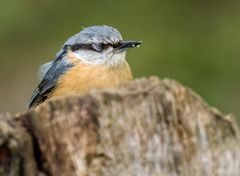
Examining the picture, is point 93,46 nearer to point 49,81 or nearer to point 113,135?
point 49,81

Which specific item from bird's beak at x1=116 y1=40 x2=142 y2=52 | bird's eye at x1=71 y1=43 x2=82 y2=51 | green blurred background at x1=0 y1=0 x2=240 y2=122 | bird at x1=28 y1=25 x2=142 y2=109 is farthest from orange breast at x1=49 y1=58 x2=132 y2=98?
Answer: green blurred background at x1=0 y1=0 x2=240 y2=122

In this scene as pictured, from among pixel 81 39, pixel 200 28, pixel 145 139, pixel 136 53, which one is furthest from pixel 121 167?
pixel 200 28

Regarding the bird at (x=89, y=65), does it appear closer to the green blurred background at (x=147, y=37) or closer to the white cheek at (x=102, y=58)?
the white cheek at (x=102, y=58)

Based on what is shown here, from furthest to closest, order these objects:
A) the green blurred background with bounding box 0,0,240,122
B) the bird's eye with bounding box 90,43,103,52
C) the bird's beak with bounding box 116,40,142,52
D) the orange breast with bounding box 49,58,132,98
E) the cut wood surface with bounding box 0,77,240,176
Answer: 1. the green blurred background with bounding box 0,0,240,122
2. the bird's eye with bounding box 90,43,103,52
3. the bird's beak with bounding box 116,40,142,52
4. the orange breast with bounding box 49,58,132,98
5. the cut wood surface with bounding box 0,77,240,176

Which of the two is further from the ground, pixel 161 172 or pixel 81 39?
pixel 81 39

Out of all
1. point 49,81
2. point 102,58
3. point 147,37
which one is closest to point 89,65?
point 102,58

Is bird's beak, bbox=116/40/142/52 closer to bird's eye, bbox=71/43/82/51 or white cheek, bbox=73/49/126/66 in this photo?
white cheek, bbox=73/49/126/66

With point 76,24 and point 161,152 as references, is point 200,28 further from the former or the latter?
point 161,152
